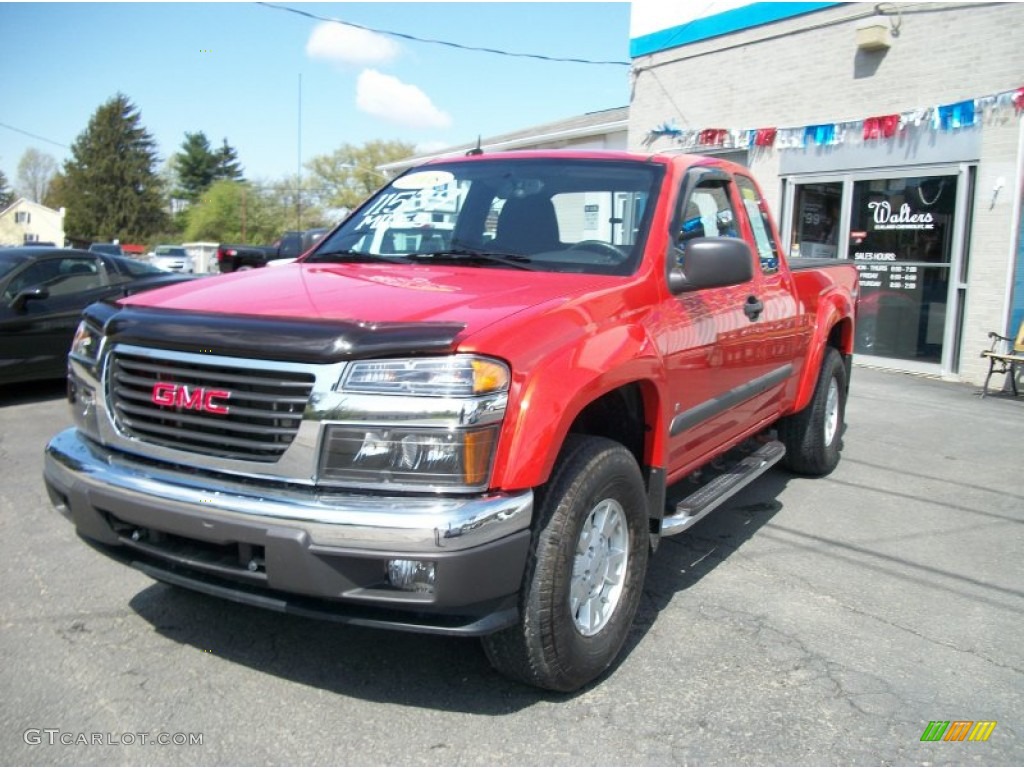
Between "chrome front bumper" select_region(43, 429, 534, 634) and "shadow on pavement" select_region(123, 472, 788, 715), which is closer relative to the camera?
"chrome front bumper" select_region(43, 429, 534, 634)

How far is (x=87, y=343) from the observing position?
315 cm

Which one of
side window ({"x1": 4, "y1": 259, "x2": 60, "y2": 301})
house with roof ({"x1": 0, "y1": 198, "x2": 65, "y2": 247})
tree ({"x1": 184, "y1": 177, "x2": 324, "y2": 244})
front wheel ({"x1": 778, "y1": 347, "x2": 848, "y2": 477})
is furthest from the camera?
house with roof ({"x1": 0, "y1": 198, "x2": 65, "y2": 247})

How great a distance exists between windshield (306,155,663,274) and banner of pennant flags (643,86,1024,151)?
26.0 ft

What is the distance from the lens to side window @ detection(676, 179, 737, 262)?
3.97 metres

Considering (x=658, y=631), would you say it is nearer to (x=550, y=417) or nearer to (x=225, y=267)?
(x=550, y=417)

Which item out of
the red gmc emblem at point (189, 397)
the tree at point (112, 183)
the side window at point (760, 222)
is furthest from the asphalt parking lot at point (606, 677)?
the tree at point (112, 183)

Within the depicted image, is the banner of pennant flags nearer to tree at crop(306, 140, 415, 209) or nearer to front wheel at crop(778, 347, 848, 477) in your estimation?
front wheel at crop(778, 347, 848, 477)

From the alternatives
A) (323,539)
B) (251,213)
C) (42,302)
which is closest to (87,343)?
(323,539)

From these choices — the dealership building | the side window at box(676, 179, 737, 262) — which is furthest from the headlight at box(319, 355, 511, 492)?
the dealership building

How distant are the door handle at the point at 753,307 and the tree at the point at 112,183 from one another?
7846 centimetres

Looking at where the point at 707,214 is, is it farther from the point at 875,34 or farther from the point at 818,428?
the point at 875,34

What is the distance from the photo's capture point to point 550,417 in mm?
2605

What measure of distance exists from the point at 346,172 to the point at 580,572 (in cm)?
7195

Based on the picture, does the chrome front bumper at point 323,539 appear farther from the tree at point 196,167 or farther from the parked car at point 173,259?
the tree at point 196,167
